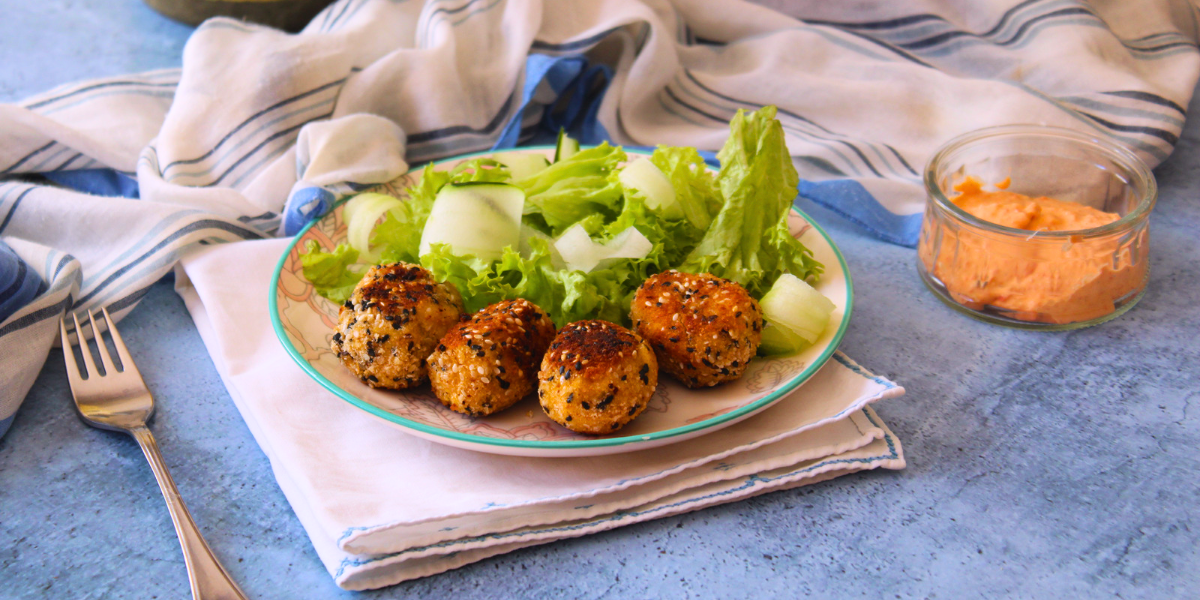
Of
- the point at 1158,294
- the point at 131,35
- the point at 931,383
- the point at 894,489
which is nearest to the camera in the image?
the point at 894,489

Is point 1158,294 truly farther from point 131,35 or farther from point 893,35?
point 131,35

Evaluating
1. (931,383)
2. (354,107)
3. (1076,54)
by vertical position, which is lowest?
(931,383)

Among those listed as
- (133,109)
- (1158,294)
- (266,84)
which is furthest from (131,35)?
(1158,294)

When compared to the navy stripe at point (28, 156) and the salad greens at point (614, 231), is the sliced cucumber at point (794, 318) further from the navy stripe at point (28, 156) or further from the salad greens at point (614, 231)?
the navy stripe at point (28, 156)

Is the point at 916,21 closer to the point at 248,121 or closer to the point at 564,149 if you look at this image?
the point at 564,149

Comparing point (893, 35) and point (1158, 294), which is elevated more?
point (893, 35)

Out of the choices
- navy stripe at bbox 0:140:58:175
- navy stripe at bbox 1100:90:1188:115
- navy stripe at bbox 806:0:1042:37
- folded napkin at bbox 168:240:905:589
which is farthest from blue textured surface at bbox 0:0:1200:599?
navy stripe at bbox 806:0:1042:37
